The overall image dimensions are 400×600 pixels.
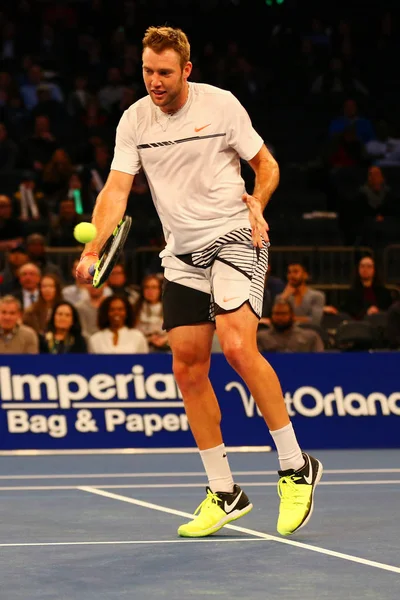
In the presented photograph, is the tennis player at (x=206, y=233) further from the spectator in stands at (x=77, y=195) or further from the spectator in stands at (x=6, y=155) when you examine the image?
the spectator in stands at (x=6, y=155)

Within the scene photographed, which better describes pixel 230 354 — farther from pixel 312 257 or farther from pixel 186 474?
pixel 312 257

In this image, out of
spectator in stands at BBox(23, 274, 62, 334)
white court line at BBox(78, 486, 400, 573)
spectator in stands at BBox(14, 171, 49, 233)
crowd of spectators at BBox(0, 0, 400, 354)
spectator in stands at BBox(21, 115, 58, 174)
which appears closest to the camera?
white court line at BBox(78, 486, 400, 573)

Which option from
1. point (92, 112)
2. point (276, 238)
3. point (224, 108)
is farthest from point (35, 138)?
point (224, 108)

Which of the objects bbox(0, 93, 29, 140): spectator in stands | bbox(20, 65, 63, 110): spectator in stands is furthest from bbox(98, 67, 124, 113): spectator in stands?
bbox(0, 93, 29, 140): spectator in stands

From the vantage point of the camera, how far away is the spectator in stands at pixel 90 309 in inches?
529

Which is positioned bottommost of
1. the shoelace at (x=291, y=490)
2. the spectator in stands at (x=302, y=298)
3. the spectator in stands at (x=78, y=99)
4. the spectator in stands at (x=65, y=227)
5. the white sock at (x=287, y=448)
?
the shoelace at (x=291, y=490)

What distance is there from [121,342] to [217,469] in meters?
6.04

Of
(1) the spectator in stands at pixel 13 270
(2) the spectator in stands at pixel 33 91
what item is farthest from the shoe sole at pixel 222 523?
(2) the spectator in stands at pixel 33 91

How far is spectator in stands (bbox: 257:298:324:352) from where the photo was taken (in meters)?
12.7

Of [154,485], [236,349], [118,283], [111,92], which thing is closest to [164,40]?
[236,349]

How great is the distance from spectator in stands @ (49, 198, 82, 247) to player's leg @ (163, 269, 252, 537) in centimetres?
965

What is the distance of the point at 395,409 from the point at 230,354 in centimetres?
586

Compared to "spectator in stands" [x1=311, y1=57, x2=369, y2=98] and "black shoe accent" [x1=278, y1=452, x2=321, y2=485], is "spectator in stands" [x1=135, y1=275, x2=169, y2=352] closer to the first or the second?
"black shoe accent" [x1=278, y1=452, x2=321, y2=485]

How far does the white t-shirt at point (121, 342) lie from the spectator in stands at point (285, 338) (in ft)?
3.82
